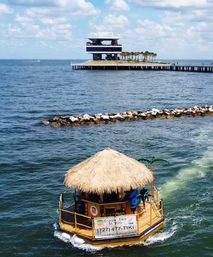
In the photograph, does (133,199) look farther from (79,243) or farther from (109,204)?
(79,243)

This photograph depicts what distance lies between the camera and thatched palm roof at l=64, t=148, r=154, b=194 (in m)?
17.7

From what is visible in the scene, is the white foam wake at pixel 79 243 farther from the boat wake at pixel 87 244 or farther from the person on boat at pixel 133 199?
the person on boat at pixel 133 199

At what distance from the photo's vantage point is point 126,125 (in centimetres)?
4831

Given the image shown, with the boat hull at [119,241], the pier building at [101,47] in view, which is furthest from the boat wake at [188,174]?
the pier building at [101,47]

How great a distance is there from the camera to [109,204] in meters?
18.3

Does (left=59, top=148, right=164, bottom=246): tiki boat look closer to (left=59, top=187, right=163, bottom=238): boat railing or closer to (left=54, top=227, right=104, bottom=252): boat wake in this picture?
(left=59, top=187, right=163, bottom=238): boat railing

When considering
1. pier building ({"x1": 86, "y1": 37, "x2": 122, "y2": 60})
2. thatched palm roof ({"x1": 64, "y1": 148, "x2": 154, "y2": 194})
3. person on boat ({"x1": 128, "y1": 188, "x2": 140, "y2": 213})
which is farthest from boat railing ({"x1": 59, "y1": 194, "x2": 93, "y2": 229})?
pier building ({"x1": 86, "y1": 37, "x2": 122, "y2": 60})

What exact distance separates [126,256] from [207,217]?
19.7ft

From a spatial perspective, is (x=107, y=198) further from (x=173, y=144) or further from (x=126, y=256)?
(x=173, y=144)

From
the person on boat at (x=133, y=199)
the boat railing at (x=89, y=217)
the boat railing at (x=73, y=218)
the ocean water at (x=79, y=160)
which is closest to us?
the boat railing at (x=89, y=217)

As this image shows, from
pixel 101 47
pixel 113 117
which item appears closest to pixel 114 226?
pixel 113 117

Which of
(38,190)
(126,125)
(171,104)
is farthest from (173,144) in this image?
(171,104)

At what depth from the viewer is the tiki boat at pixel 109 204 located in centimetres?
1786

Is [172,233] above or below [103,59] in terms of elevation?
below
